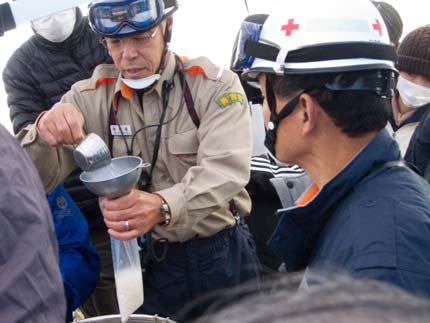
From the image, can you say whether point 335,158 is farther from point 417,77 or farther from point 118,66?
point 417,77

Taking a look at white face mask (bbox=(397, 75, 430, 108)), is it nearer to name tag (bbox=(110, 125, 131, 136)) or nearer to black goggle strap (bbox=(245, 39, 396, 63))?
black goggle strap (bbox=(245, 39, 396, 63))

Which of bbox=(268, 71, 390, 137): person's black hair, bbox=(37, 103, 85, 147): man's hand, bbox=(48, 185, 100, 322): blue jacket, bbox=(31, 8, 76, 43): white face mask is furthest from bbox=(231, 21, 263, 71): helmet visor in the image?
bbox=(31, 8, 76, 43): white face mask

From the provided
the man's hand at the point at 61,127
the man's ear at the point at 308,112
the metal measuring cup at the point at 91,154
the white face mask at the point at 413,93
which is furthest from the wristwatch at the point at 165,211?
the white face mask at the point at 413,93

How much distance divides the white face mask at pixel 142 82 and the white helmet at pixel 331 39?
874mm

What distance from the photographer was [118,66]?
2.43m

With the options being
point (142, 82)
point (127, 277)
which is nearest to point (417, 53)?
point (142, 82)

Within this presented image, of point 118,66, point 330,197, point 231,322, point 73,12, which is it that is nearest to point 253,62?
point 330,197

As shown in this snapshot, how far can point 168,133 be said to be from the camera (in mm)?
2359

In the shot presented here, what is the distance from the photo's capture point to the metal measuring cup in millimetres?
1808

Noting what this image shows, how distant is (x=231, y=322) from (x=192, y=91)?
1.85 m

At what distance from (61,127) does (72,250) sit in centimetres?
68

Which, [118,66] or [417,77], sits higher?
[118,66]

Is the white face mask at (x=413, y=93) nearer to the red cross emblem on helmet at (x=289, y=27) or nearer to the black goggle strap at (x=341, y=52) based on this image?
the black goggle strap at (x=341, y=52)

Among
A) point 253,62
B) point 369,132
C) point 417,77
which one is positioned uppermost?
point 253,62
